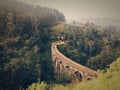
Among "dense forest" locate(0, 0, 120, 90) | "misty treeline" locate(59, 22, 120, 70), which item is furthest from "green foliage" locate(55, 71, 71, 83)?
"misty treeline" locate(59, 22, 120, 70)

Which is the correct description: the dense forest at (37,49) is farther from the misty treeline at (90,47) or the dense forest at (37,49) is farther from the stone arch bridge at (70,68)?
the stone arch bridge at (70,68)

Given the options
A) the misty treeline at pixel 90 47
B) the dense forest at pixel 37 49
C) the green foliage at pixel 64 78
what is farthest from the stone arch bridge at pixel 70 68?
the misty treeline at pixel 90 47

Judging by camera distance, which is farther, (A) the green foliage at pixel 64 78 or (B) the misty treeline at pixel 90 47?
(B) the misty treeline at pixel 90 47

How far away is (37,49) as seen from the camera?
50.9m

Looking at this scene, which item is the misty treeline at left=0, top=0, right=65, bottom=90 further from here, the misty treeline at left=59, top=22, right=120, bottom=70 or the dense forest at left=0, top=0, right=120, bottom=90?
the misty treeline at left=59, top=22, right=120, bottom=70

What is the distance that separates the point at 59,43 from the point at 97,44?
33.1 ft

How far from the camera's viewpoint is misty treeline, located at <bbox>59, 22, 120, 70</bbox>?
169 ft

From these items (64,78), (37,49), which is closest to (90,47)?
(37,49)

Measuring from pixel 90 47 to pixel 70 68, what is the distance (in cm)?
1336

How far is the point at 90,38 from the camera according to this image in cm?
6341

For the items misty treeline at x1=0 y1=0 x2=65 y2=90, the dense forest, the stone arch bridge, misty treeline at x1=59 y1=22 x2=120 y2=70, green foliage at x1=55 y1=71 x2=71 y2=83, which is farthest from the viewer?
misty treeline at x1=59 y1=22 x2=120 y2=70

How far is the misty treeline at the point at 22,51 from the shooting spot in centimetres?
4173

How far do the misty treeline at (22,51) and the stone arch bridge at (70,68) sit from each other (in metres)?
1.47

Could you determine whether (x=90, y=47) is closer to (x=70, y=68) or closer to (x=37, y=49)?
(x=70, y=68)
